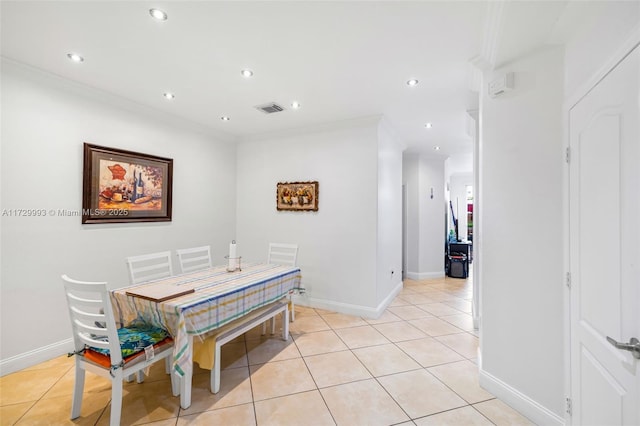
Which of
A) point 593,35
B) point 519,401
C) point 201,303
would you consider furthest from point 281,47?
point 519,401

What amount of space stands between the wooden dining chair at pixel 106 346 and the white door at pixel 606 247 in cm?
252

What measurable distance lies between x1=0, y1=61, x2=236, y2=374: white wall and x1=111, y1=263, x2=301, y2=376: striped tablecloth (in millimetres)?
1137

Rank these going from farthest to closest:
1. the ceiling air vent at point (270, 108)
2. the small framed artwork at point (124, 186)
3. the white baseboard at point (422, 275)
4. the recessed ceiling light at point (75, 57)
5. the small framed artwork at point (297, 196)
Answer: the white baseboard at point (422, 275) < the small framed artwork at point (297, 196) < the ceiling air vent at point (270, 108) < the small framed artwork at point (124, 186) < the recessed ceiling light at point (75, 57)

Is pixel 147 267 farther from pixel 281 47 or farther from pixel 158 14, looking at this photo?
pixel 281 47

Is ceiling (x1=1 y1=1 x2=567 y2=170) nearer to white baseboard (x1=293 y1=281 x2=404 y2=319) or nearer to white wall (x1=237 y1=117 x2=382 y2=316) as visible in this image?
white wall (x1=237 y1=117 x2=382 y2=316)

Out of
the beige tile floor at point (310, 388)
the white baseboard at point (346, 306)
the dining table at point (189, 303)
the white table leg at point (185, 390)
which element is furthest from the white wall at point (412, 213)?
the white table leg at point (185, 390)

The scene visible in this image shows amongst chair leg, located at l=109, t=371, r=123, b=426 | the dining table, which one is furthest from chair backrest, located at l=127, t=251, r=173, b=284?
chair leg, located at l=109, t=371, r=123, b=426

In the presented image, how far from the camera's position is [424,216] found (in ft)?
20.5

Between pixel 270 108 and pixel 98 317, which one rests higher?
pixel 270 108

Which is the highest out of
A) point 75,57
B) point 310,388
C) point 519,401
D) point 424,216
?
point 75,57

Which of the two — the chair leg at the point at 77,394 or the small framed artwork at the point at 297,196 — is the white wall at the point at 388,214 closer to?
the small framed artwork at the point at 297,196

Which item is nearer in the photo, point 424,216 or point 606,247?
point 606,247

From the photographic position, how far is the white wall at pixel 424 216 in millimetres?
6195

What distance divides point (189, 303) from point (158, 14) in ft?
6.53
